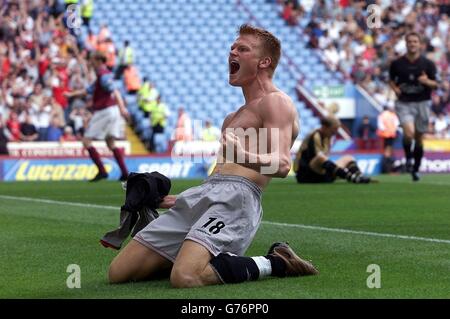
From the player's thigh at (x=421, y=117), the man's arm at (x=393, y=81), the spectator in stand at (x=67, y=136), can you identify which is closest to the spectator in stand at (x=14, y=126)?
the spectator in stand at (x=67, y=136)

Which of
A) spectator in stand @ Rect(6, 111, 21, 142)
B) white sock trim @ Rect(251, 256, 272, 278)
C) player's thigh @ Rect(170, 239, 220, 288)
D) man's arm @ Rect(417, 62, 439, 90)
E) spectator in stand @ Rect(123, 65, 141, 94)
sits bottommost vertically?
spectator in stand @ Rect(6, 111, 21, 142)

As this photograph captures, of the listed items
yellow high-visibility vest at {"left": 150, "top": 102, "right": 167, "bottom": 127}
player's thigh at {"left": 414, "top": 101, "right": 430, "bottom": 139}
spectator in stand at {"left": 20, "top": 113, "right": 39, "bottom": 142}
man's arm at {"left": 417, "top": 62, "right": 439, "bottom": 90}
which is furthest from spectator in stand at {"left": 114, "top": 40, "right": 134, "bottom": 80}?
man's arm at {"left": 417, "top": 62, "right": 439, "bottom": 90}

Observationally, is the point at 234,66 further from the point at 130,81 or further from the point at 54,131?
the point at 130,81

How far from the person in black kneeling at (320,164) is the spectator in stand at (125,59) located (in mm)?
10571

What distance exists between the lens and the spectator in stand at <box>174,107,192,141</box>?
28.6 metres

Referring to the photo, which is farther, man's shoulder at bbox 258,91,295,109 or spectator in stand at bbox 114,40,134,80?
spectator in stand at bbox 114,40,134,80

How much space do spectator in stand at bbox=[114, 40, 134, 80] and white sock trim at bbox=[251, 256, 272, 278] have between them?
2273 centimetres

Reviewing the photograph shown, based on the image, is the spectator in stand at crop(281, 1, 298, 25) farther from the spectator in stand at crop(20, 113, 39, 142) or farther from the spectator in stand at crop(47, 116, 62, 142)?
the spectator in stand at crop(20, 113, 39, 142)

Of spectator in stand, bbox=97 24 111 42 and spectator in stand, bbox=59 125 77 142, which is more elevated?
spectator in stand, bbox=97 24 111 42

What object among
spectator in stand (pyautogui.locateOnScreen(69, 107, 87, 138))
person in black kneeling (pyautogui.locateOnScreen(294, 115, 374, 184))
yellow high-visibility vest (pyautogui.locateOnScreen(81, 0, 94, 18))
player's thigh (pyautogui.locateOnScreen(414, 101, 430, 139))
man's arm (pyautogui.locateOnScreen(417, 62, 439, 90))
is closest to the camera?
person in black kneeling (pyautogui.locateOnScreen(294, 115, 374, 184))

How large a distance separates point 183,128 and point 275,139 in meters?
21.3

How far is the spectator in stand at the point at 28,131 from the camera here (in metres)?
26.0
